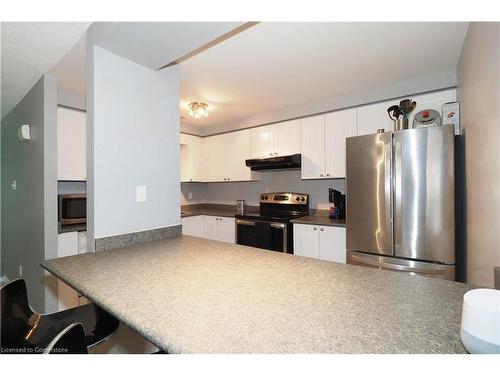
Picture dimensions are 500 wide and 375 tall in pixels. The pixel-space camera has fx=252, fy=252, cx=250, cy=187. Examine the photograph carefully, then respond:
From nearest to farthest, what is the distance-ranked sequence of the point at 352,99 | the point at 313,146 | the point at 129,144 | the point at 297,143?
1. the point at 129,144
2. the point at 352,99
3. the point at 313,146
4. the point at 297,143

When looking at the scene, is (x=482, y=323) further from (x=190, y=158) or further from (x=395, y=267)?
(x=190, y=158)

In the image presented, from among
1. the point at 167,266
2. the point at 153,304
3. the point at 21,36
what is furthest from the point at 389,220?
the point at 21,36

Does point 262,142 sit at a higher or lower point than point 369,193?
higher

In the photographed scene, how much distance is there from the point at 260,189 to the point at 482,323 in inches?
141

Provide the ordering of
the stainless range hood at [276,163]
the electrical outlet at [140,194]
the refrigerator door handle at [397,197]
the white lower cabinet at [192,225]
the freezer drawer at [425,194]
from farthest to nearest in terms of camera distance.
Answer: the white lower cabinet at [192,225] < the stainless range hood at [276,163] < the refrigerator door handle at [397,197] < the freezer drawer at [425,194] < the electrical outlet at [140,194]

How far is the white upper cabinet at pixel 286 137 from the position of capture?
10.8ft

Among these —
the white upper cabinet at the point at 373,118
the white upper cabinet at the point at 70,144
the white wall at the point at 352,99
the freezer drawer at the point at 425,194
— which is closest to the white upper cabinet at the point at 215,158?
the white wall at the point at 352,99

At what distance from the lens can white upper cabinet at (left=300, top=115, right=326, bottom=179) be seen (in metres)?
3.08

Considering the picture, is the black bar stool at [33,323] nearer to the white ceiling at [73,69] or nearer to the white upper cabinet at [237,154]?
the white ceiling at [73,69]

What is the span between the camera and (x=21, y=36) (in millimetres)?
1582

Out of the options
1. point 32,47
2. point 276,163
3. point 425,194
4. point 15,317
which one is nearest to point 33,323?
Result: point 15,317

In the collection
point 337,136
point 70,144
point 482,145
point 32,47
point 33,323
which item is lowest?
point 33,323

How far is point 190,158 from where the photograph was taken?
417cm
